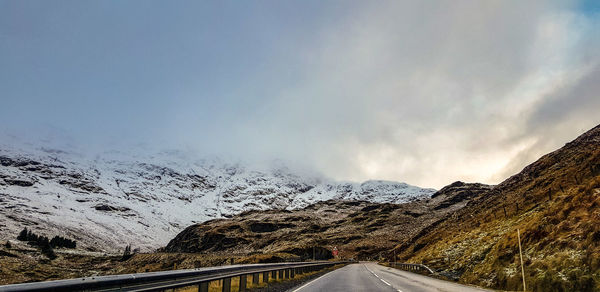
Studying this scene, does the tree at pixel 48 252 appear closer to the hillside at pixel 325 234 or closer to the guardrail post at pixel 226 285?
the hillside at pixel 325 234

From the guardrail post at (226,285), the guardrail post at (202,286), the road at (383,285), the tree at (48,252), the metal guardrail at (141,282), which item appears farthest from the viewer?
the tree at (48,252)

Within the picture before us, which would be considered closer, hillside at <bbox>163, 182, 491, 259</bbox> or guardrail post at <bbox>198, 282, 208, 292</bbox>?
guardrail post at <bbox>198, 282, 208, 292</bbox>

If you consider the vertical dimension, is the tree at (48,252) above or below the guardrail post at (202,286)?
below

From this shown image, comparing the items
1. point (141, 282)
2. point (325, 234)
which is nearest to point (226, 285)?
point (141, 282)

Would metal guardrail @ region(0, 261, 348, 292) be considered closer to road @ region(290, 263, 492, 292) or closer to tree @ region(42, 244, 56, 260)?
road @ region(290, 263, 492, 292)

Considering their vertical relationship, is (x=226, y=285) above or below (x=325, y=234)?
below

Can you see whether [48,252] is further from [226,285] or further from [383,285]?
[226,285]

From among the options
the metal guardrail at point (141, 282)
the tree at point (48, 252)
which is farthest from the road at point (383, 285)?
the tree at point (48, 252)

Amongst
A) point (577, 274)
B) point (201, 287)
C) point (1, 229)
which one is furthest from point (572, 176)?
point (1, 229)

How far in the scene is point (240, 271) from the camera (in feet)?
44.7

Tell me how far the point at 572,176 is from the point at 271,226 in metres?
167

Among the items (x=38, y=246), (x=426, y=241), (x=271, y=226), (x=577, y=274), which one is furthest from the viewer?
(x=271, y=226)

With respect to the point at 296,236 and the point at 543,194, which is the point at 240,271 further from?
the point at 296,236

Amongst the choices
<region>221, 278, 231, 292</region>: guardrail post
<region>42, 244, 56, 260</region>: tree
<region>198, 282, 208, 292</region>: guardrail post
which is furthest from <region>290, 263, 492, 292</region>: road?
<region>42, 244, 56, 260</region>: tree
